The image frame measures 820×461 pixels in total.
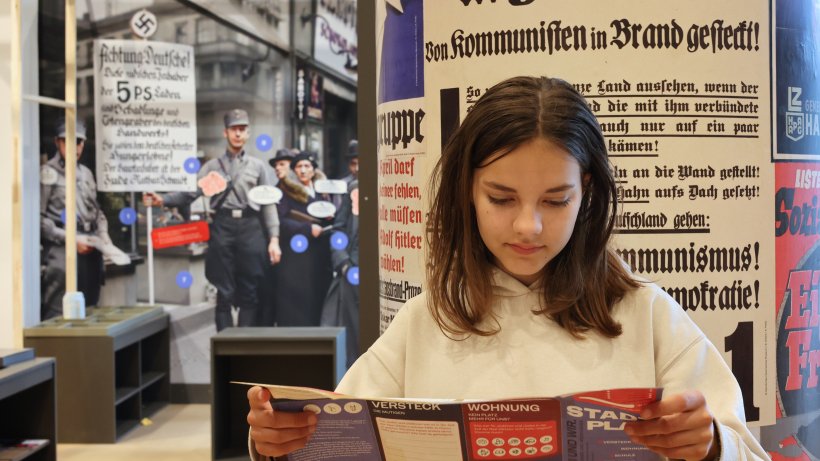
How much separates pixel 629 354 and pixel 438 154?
31.3 inches

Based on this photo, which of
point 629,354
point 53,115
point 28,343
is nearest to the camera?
point 629,354

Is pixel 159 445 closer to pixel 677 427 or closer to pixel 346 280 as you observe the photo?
pixel 346 280

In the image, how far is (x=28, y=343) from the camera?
566 centimetres

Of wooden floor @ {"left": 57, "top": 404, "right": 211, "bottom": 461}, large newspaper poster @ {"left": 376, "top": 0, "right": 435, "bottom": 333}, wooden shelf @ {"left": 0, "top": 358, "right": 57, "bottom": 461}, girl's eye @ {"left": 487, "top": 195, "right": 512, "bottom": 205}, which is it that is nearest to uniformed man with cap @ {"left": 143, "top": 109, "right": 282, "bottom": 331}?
wooden floor @ {"left": 57, "top": 404, "right": 211, "bottom": 461}

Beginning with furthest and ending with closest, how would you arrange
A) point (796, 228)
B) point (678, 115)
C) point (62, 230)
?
point (62, 230) → point (796, 228) → point (678, 115)

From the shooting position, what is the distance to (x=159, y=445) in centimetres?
565

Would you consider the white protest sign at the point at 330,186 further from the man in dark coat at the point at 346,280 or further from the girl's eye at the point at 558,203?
the girl's eye at the point at 558,203

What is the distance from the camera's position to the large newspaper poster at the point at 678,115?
187cm

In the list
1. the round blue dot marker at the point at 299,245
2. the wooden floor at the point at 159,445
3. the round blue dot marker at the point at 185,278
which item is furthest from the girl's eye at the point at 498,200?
the round blue dot marker at the point at 185,278

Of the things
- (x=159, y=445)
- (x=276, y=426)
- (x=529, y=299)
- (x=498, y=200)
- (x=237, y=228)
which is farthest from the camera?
(x=237, y=228)

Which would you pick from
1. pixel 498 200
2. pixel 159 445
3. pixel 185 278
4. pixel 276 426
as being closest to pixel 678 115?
pixel 498 200

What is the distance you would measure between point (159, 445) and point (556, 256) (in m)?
4.79

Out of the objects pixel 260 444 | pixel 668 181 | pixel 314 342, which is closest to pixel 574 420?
pixel 260 444

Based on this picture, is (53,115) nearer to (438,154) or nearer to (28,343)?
(28,343)
